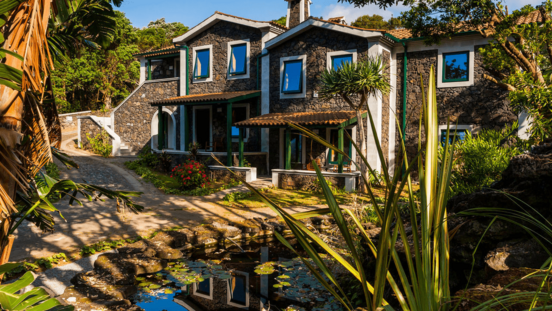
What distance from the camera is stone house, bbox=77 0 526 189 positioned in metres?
13.2

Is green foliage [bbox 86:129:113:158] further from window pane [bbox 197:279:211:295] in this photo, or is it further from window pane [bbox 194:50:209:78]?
window pane [bbox 197:279:211:295]

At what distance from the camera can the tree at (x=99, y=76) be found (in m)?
25.6

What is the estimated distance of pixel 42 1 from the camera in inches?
93.1

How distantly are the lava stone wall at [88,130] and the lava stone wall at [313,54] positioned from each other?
963cm

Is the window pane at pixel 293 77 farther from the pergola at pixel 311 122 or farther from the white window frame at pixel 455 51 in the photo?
the white window frame at pixel 455 51

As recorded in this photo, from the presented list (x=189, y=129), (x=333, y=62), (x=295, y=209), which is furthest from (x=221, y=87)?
(x=295, y=209)

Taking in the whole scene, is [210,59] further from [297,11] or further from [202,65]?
[297,11]

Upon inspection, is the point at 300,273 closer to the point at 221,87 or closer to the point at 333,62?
the point at 333,62

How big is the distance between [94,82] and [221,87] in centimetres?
1461

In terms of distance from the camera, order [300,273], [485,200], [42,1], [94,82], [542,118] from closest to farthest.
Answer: [42,1], [485,200], [300,273], [542,118], [94,82]

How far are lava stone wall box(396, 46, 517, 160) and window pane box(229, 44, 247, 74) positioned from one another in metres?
6.61

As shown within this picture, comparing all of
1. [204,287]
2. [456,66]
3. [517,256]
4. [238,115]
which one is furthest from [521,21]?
[204,287]

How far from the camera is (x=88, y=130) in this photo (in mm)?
19016

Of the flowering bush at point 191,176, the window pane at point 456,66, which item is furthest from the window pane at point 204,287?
the window pane at point 456,66
